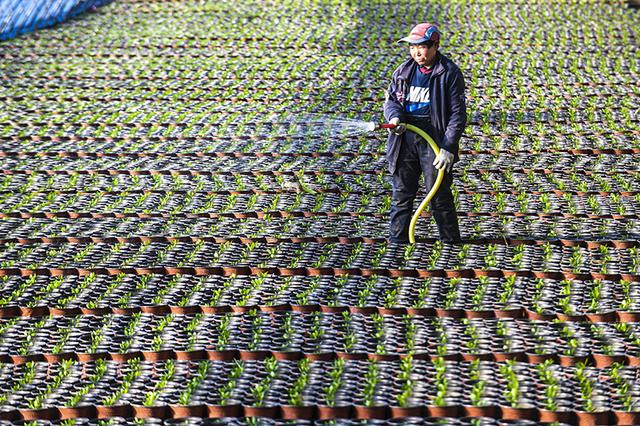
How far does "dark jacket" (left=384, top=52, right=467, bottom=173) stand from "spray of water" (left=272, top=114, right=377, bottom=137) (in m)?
4.28

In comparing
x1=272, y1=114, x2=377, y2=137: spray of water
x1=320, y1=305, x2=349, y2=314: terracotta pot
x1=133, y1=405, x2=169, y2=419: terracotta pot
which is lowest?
x1=272, y1=114, x2=377, y2=137: spray of water

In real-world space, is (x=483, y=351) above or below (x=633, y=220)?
above

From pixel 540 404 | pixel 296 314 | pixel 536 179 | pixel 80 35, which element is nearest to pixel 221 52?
pixel 80 35

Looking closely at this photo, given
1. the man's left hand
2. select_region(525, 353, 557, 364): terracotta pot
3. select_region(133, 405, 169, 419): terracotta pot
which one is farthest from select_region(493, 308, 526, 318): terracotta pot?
select_region(133, 405, 169, 419): terracotta pot

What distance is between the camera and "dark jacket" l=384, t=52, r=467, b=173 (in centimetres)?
755

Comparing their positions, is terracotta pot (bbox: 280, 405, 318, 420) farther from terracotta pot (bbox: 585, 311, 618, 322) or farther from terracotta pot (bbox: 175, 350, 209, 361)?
terracotta pot (bbox: 585, 311, 618, 322)

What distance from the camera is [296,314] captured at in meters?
6.64

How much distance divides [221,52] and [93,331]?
11441 millimetres

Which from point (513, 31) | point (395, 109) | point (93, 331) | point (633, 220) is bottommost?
point (513, 31)

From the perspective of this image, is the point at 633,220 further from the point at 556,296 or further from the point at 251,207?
the point at 251,207

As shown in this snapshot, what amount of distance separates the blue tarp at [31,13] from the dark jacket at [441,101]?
42.0 ft

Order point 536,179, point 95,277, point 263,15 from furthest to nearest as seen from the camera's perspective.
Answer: point 263,15, point 536,179, point 95,277

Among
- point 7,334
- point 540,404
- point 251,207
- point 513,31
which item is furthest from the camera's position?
point 513,31

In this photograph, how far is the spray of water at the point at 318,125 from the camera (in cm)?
1226
